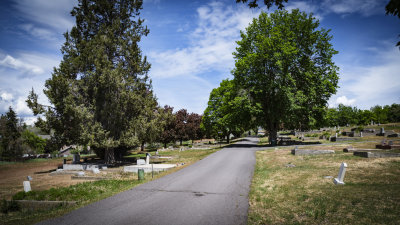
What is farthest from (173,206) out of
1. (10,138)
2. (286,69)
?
(10,138)

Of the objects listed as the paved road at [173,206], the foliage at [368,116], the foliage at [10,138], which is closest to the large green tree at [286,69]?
the paved road at [173,206]

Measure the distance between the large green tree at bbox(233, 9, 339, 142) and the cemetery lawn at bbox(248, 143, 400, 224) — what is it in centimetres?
1898

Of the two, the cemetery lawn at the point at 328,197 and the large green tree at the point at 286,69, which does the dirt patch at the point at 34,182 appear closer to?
the cemetery lawn at the point at 328,197

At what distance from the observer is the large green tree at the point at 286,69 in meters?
30.2

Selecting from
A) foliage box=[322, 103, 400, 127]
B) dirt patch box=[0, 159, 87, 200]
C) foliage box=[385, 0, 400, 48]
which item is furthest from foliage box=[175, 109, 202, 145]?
foliage box=[385, 0, 400, 48]

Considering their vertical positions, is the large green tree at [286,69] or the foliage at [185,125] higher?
the large green tree at [286,69]

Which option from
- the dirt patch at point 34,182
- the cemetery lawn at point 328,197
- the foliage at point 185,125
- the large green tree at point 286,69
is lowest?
the dirt patch at point 34,182

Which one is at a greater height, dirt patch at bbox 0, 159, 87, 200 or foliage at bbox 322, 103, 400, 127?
foliage at bbox 322, 103, 400, 127

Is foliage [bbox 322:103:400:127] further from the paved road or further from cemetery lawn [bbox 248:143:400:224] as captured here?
the paved road

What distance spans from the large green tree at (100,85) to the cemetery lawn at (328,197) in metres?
16.9

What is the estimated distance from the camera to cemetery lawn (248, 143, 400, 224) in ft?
20.1

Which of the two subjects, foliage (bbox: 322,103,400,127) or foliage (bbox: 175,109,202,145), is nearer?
foliage (bbox: 175,109,202,145)

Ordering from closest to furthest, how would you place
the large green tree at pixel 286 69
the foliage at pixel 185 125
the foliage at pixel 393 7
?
the foliage at pixel 393 7
the large green tree at pixel 286 69
the foliage at pixel 185 125

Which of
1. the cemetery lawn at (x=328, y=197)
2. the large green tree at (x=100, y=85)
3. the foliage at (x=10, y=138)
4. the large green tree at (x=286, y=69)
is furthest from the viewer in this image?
the foliage at (x=10, y=138)
